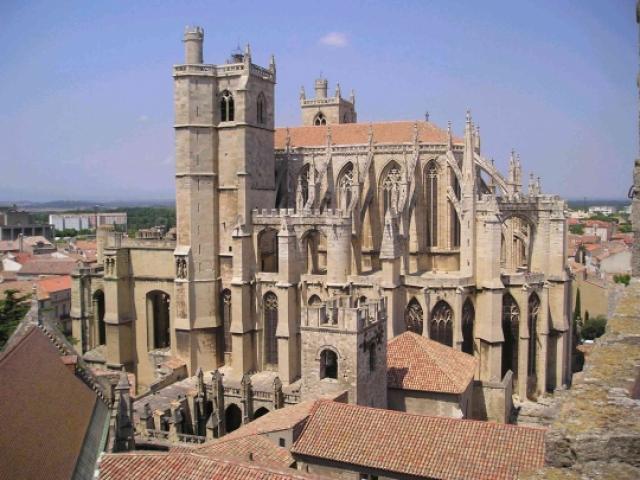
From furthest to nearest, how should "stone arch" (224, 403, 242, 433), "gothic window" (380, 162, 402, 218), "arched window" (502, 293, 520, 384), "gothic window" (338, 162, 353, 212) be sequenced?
"gothic window" (338, 162, 353, 212) < "gothic window" (380, 162, 402, 218) < "arched window" (502, 293, 520, 384) < "stone arch" (224, 403, 242, 433)

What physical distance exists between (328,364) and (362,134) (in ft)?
73.8

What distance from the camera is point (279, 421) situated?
23000mm

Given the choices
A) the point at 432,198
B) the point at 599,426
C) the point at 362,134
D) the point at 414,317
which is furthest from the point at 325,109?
the point at 599,426

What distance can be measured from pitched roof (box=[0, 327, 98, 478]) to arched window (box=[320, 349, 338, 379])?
893 centimetres

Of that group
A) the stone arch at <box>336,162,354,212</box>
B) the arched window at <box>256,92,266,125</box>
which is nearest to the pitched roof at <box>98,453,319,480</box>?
the stone arch at <box>336,162,354,212</box>

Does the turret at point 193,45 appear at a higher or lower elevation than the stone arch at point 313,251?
higher

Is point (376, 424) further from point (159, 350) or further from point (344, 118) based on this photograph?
point (344, 118)

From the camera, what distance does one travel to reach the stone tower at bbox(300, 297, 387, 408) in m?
25.8

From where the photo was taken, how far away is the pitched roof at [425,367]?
26734mm

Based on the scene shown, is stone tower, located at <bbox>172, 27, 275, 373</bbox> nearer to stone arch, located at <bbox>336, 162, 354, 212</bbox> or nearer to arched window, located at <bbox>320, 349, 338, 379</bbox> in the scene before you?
stone arch, located at <bbox>336, 162, 354, 212</bbox>

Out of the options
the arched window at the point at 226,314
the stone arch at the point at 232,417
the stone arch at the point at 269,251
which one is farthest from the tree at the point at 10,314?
the stone arch at the point at 269,251

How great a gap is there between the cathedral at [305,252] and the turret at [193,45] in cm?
8

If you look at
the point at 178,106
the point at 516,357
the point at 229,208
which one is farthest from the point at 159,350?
the point at 516,357

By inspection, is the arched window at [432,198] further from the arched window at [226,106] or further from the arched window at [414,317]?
the arched window at [226,106]
